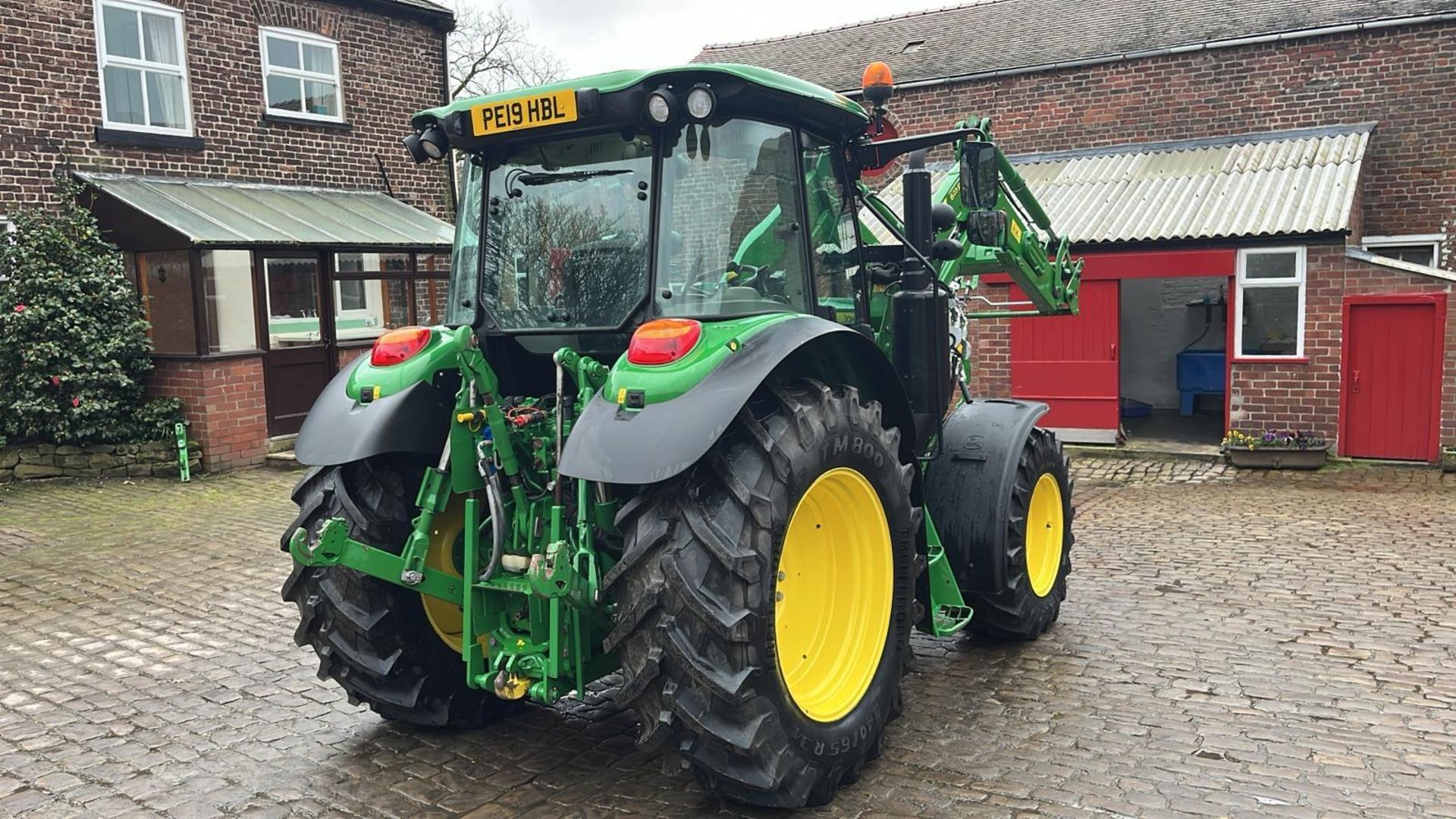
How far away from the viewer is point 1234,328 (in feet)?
40.8

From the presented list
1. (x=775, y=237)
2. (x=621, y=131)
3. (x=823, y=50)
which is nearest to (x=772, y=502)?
(x=775, y=237)

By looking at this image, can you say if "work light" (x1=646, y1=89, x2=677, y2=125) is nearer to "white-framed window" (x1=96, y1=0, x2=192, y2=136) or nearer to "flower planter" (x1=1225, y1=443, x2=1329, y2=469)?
"flower planter" (x1=1225, y1=443, x2=1329, y2=469)

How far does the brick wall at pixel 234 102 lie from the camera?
1146 centimetres

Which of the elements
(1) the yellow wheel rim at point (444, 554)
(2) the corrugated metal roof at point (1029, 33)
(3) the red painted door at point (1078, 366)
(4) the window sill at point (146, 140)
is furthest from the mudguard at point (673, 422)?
(2) the corrugated metal roof at point (1029, 33)

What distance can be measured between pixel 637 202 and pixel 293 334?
425 inches

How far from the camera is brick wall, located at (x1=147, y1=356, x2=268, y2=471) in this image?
38.9 feet

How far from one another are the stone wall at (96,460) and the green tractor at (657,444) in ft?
28.5

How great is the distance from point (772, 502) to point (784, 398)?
413 millimetres

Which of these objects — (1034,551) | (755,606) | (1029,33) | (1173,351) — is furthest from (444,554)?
(1173,351)

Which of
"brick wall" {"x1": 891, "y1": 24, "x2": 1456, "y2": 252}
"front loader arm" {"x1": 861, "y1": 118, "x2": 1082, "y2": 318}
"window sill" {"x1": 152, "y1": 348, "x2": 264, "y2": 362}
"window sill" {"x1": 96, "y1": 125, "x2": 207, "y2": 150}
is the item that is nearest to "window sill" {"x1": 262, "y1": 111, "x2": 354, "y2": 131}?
"window sill" {"x1": 96, "y1": 125, "x2": 207, "y2": 150}

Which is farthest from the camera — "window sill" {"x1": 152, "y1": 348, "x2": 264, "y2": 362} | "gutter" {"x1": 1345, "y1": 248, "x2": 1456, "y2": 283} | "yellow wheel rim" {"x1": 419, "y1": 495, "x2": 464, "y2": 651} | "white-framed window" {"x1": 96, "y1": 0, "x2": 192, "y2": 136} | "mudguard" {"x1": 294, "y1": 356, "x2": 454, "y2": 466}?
"white-framed window" {"x1": 96, "y1": 0, "x2": 192, "y2": 136}

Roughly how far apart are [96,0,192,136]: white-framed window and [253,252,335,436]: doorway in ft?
6.51

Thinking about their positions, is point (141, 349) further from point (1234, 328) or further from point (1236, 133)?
point (1236, 133)

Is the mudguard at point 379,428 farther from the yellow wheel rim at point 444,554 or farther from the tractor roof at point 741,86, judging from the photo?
the tractor roof at point 741,86
